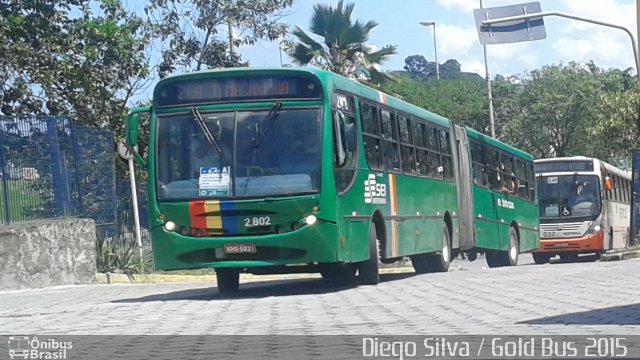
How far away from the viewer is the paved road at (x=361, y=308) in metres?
10.5

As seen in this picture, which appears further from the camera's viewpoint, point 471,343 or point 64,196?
point 64,196

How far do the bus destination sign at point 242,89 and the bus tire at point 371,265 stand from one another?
2520mm

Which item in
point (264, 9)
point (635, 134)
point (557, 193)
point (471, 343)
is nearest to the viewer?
point (471, 343)

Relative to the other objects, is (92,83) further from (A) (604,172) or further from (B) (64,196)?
(A) (604,172)

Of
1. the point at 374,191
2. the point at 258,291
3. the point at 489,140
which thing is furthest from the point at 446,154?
the point at 258,291

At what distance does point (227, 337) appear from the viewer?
33.2ft

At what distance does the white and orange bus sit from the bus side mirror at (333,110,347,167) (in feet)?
64.5

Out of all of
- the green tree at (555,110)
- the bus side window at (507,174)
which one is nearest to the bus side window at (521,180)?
the bus side window at (507,174)

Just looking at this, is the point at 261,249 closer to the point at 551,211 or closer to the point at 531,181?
the point at 531,181

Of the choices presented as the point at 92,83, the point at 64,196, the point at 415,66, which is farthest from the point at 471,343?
the point at 415,66

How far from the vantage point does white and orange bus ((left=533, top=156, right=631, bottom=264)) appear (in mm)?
34531

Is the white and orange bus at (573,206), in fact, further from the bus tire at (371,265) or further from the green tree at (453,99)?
the green tree at (453,99)

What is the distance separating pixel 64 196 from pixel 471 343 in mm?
12451

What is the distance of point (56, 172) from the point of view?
19.8 m
